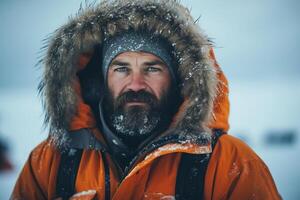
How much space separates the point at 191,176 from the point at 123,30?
0.73m

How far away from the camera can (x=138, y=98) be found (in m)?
2.08

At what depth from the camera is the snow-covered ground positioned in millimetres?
4930

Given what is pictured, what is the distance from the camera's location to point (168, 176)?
1908mm

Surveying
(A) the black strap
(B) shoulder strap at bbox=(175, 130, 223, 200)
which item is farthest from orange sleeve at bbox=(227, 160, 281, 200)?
(A) the black strap

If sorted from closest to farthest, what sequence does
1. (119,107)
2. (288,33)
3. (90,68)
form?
(119,107)
(90,68)
(288,33)

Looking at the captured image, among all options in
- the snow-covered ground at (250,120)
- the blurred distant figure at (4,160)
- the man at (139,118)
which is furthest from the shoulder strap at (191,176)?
the blurred distant figure at (4,160)

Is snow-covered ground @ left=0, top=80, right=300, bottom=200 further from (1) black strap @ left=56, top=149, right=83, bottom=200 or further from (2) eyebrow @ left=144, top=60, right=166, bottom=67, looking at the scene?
(2) eyebrow @ left=144, top=60, right=166, bottom=67

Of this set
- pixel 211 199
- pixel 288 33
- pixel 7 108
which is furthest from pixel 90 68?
pixel 288 33

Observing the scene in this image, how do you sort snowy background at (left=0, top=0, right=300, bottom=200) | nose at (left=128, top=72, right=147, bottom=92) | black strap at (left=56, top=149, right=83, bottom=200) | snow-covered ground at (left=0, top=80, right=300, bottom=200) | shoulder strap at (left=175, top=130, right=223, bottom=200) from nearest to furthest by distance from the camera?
1. shoulder strap at (left=175, top=130, right=223, bottom=200)
2. black strap at (left=56, top=149, right=83, bottom=200)
3. nose at (left=128, top=72, right=147, bottom=92)
4. snow-covered ground at (left=0, top=80, right=300, bottom=200)
5. snowy background at (left=0, top=0, right=300, bottom=200)

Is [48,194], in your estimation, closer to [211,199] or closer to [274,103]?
[211,199]

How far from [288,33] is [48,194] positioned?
10.0 meters

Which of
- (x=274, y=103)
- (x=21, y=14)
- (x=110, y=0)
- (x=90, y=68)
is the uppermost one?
(x=21, y=14)

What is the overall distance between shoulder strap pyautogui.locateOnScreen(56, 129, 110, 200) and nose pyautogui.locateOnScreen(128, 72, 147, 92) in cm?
29

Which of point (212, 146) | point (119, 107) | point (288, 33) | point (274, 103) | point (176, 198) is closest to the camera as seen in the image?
point (176, 198)
